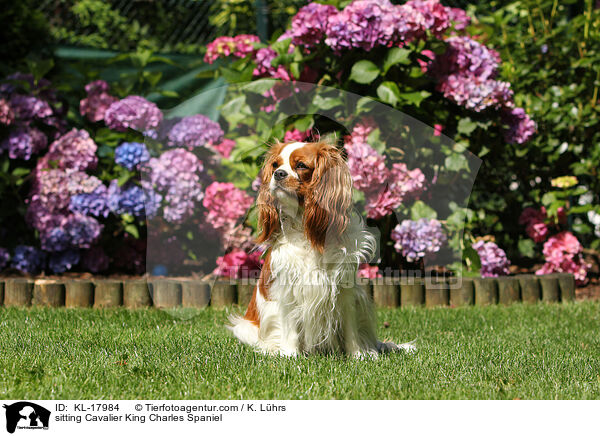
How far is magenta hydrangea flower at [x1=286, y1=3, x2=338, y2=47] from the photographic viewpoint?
4262 millimetres

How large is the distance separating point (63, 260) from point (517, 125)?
3.55 m

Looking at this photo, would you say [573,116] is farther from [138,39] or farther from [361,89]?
[138,39]

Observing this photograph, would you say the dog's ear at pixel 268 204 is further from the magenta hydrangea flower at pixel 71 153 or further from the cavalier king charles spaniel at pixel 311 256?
the magenta hydrangea flower at pixel 71 153

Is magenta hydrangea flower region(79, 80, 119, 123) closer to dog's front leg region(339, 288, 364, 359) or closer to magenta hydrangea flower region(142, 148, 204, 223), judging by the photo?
magenta hydrangea flower region(142, 148, 204, 223)

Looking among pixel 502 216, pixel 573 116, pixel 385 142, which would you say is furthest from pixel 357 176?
pixel 573 116

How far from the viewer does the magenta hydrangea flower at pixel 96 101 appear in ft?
16.3

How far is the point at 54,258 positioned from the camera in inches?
187

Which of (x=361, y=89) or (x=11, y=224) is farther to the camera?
(x=11, y=224)

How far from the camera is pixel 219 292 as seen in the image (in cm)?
425

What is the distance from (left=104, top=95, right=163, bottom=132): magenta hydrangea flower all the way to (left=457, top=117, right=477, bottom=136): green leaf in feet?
7.28

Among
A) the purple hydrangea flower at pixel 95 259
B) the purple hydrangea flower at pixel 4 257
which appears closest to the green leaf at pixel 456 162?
the purple hydrangea flower at pixel 95 259
